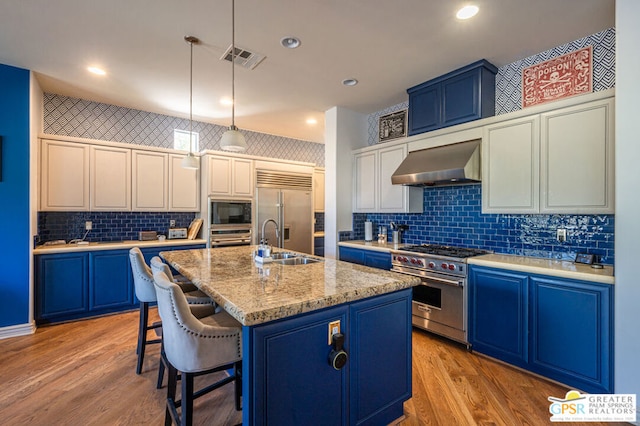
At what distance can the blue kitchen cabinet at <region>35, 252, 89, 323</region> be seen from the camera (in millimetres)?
3400

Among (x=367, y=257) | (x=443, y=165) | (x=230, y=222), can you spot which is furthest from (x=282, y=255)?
(x=230, y=222)

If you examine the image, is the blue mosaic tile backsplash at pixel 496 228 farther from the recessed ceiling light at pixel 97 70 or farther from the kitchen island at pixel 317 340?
the recessed ceiling light at pixel 97 70

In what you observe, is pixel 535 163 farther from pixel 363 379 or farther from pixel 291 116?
pixel 291 116

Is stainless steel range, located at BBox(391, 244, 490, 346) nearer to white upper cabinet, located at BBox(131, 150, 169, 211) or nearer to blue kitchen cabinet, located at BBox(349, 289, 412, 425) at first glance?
blue kitchen cabinet, located at BBox(349, 289, 412, 425)

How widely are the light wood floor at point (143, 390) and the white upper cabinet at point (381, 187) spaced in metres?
1.64

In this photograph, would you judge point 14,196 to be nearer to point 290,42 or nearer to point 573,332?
point 290,42

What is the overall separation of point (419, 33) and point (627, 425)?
3.08 meters

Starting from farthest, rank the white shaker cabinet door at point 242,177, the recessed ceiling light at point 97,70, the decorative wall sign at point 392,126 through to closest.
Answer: the white shaker cabinet door at point 242,177 < the decorative wall sign at point 392,126 < the recessed ceiling light at point 97,70

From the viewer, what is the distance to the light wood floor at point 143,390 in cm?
196

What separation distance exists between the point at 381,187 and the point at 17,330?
4.32 metres

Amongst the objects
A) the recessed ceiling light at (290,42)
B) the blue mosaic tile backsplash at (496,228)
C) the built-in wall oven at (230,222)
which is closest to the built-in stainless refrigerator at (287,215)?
the built-in wall oven at (230,222)

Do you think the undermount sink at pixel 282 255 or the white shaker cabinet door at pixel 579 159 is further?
the undermount sink at pixel 282 255

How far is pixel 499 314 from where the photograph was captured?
2.60 metres

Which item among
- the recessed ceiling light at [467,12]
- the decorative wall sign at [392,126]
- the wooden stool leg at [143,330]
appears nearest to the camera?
the recessed ceiling light at [467,12]
